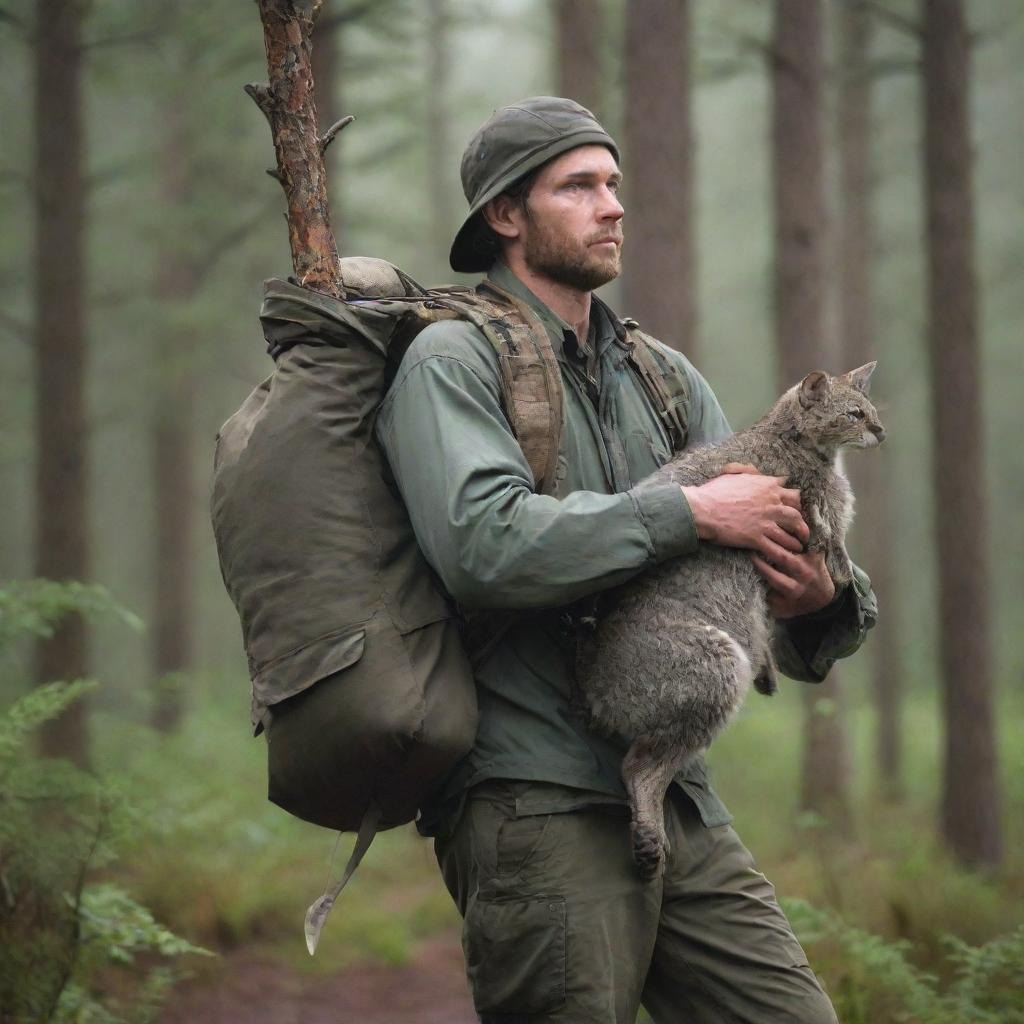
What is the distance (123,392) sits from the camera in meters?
19.2

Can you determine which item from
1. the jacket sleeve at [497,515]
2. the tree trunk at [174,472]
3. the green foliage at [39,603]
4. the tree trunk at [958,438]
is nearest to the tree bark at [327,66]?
the tree trunk at [174,472]

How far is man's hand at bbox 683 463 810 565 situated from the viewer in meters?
3.32

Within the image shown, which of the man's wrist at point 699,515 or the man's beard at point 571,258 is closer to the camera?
the man's wrist at point 699,515

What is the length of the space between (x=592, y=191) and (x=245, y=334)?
48.3 feet

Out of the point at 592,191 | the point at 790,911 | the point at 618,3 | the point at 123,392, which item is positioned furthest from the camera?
the point at 123,392

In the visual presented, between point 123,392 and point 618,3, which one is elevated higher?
point 618,3

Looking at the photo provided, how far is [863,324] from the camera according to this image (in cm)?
1593

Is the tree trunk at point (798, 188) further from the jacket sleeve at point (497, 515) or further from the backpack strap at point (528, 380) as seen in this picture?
the jacket sleeve at point (497, 515)

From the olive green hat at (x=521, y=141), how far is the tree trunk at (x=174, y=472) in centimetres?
1285

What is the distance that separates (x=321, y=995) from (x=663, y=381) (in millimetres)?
5330

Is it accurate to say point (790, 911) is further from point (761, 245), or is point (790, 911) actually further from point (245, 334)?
point (761, 245)

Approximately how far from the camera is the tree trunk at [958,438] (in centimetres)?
1087

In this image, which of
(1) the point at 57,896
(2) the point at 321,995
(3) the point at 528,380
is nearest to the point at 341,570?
(3) the point at 528,380

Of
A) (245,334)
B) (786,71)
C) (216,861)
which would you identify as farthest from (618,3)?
(216,861)
